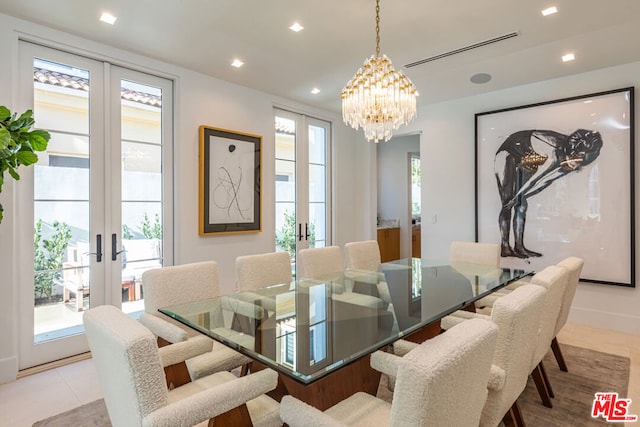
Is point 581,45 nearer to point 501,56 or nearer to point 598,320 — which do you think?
point 501,56

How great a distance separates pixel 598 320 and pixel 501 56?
9.80 feet

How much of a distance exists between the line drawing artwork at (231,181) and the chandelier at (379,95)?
6.05 feet

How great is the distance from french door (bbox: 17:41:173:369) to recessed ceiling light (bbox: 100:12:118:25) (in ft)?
1.79

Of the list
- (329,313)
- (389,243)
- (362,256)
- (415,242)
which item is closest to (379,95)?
(329,313)

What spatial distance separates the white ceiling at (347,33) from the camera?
262 centimetres

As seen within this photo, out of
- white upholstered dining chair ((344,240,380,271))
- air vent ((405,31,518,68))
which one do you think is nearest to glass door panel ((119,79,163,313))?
white upholstered dining chair ((344,240,380,271))

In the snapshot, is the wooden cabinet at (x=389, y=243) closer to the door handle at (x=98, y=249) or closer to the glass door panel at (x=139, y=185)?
the glass door panel at (x=139, y=185)

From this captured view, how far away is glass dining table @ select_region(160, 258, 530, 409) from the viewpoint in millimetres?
1438

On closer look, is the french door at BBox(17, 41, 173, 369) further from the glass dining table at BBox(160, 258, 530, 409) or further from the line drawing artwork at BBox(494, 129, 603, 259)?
the line drawing artwork at BBox(494, 129, 603, 259)

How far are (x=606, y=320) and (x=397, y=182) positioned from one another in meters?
4.16

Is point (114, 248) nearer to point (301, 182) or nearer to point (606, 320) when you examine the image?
point (301, 182)

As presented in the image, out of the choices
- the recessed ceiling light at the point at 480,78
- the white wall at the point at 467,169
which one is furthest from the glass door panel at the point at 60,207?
the white wall at the point at 467,169

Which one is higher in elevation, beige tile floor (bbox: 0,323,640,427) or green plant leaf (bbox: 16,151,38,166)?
green plant leaf (bbox: 16,151,38,166)

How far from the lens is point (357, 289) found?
100 inches
